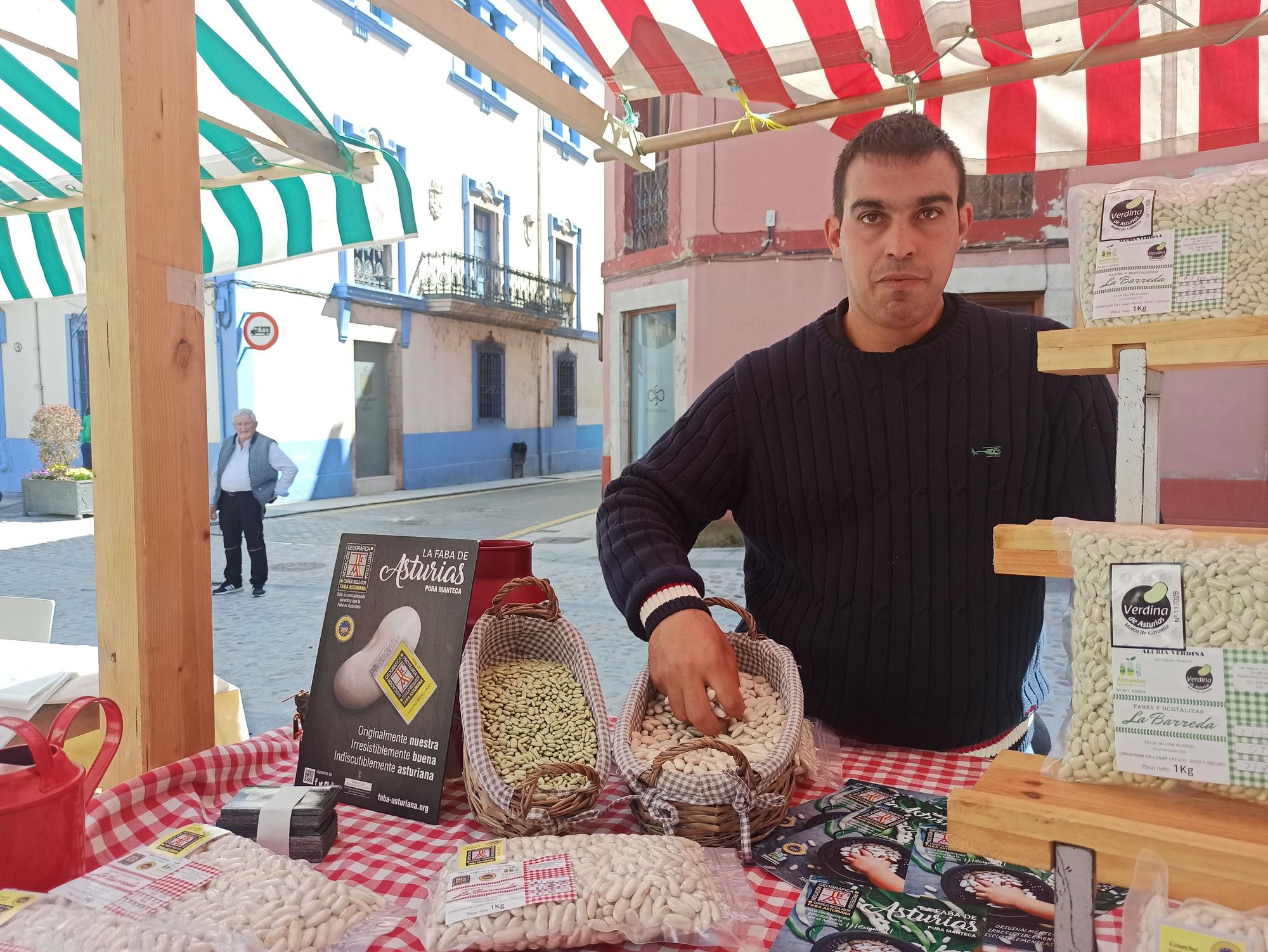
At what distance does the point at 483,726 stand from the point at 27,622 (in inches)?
96.0

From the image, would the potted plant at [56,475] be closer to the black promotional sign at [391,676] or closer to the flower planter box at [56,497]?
the flower planter box at [56,497]

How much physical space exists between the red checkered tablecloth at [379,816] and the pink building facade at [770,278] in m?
5.70

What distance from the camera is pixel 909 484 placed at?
→ 5.70 ft

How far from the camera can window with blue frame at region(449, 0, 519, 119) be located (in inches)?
635

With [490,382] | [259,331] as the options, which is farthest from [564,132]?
[259,331]

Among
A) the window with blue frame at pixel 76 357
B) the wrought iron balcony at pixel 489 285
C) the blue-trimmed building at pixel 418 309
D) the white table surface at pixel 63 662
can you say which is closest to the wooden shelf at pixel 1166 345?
the white table surface at pixel 63 662

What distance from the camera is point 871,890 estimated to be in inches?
40.9

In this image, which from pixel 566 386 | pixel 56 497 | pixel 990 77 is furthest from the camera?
pixel 566 386

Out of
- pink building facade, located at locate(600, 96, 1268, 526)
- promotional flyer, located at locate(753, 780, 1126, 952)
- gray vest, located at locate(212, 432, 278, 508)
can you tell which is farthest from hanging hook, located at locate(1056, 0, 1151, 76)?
gray vest, located at locate(212, 432, 278, 508)

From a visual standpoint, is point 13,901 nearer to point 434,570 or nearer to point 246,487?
point 434,570

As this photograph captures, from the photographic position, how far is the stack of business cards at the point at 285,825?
1169mm

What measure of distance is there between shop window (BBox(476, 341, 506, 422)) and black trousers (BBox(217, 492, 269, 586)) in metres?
10.5

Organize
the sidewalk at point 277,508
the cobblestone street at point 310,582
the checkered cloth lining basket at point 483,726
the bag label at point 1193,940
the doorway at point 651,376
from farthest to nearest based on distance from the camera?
the doorway at point 651,376 < the sidewalk at point 277,508 < the cobblestone street at point 310,582 < the checkered cloth lining basket at point 483,726 < the bag label at point 1193,940

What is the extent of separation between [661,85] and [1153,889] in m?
2.14
